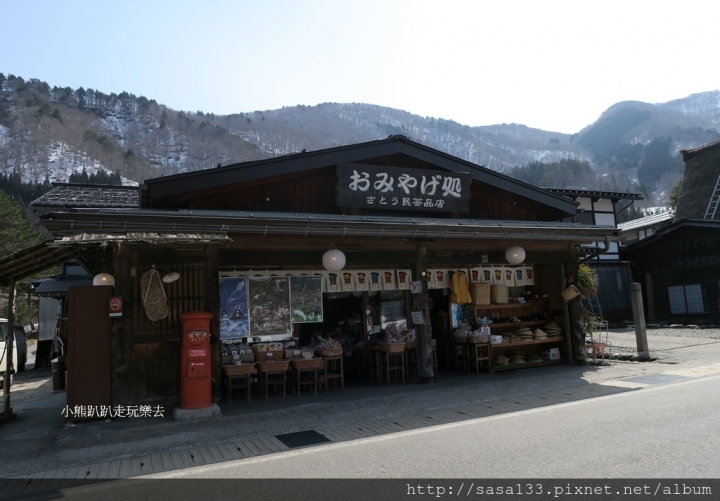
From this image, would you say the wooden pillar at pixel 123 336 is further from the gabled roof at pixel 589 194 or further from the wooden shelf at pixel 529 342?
the gabled roof at pixel 589 194

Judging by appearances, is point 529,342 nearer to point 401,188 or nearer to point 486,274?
point 486,274

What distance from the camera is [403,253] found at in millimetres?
11492

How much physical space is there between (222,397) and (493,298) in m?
7.26

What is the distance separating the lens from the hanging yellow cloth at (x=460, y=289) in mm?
12604

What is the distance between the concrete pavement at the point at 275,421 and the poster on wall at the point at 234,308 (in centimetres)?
139

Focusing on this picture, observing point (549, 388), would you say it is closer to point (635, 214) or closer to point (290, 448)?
point (290, 448)

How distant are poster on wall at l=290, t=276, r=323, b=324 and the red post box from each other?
2.60 meters

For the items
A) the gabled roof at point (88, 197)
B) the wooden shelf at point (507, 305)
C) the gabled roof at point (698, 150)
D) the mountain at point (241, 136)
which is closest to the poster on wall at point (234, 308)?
the gabled roof at point (88, 197)

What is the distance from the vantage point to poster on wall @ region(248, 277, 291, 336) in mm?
10445

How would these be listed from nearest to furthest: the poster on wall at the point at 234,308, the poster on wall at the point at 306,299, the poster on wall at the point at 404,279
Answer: the poster on wall at the point at 234,308, the poster on wall at the point at 306,299, the poster on wall at the point at 404,279

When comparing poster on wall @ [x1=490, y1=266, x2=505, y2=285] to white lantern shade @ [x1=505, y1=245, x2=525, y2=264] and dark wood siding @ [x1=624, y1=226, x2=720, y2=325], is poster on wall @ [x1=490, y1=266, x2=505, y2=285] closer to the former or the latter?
white lantern shade @ [x1=505, y1=245, x2=525, y2=264]

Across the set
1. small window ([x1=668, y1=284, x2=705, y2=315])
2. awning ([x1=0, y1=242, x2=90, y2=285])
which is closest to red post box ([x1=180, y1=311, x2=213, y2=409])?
awning ([x1=0, y1=242, x2=90, y2=285])

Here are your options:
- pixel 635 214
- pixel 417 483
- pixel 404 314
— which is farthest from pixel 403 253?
pixel 635 214

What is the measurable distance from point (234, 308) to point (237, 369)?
4.25 ft
